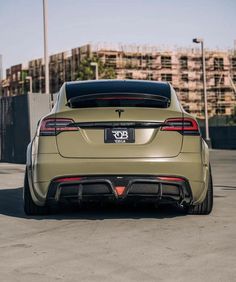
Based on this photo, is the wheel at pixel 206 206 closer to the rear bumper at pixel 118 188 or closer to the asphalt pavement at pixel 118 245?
the asphalt pavement at pixel 118 245

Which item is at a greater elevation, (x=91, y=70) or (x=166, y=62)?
(x=166, y=62)

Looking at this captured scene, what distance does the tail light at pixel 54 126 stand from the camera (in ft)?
18.5

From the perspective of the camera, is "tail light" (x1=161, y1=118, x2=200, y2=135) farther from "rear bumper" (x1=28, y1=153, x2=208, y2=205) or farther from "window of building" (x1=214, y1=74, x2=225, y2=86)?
"window of building" (x1=214, y1=74, x2=225, y2=86)

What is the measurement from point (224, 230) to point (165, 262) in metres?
1.44

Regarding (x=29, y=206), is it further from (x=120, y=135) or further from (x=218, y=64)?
(x=218, y=64)

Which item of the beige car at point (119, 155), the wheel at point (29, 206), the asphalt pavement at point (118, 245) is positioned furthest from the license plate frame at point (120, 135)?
the wheel at point (29, 206)

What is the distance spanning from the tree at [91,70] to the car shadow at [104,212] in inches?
2368

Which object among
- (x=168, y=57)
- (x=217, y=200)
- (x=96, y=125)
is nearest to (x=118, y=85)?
(x=96, y=125)

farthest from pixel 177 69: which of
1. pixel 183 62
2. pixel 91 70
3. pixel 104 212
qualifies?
pixel 104 212

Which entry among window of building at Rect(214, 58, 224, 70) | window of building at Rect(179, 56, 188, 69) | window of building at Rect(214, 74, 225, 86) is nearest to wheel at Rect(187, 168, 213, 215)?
window of building at Rect(214, 74, 225, 86)

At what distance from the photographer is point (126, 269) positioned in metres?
3.92

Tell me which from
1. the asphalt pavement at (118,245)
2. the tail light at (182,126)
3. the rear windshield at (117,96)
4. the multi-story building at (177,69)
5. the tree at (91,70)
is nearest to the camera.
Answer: the asphalt pavement at (118,245)

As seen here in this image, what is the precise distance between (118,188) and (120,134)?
0.53 metres

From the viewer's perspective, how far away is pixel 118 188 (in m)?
5.55
